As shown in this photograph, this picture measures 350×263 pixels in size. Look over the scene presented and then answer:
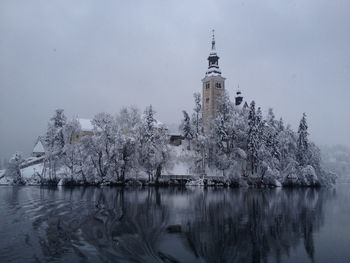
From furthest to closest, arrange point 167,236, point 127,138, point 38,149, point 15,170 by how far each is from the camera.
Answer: point 38,149
point 15,170
point 127,138
point 167,236

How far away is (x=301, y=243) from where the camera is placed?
17.6m

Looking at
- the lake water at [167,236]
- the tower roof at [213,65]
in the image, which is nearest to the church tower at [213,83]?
the tower roof at [213,65]

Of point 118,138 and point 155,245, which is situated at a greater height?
point 118,138

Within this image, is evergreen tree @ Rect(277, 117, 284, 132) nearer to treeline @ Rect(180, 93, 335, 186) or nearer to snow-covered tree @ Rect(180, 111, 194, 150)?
treeline @ Rect(180, 93, 335, 186)

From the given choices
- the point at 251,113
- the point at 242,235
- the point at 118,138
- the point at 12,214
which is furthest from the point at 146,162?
the point at 242,235

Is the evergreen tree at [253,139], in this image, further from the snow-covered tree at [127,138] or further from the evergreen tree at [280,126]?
the snow-covered tree at [127,138]

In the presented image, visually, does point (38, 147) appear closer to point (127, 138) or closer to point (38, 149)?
point (38, 149)

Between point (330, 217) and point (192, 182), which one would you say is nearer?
point (330, 217)

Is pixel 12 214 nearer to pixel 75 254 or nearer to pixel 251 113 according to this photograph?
pixel 75 254

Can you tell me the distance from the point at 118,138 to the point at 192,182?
A: 17.4 meters

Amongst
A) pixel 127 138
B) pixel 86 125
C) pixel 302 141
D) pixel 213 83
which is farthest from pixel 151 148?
pixel 213 83

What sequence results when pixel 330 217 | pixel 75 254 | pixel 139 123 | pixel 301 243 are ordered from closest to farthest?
pixel 75 254
pixel 301 243
pixel 330 217
pixel 139 123

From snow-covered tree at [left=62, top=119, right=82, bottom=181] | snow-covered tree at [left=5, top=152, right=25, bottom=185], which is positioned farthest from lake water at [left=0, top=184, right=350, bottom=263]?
snow-covered tree at [left=5, top=152, right=25, bottom=185]

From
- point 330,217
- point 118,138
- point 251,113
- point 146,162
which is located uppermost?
point 251,113
